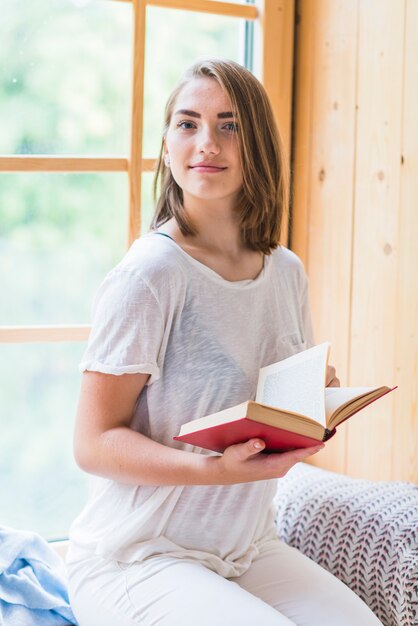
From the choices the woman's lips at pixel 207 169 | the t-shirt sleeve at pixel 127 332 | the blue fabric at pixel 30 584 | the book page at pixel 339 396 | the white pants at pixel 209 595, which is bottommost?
the blue fabric at pixel 30 584

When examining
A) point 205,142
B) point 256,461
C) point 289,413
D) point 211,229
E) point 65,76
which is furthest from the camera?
point 65,76

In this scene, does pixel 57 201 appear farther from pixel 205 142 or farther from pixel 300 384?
pixel 300 384

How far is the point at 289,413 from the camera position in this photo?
102cm

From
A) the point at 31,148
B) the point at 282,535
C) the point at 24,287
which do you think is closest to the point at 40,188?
the point at 31,148

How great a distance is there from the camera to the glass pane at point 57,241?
1.82m

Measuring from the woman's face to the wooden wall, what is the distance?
50 cm

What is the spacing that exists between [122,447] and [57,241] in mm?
746

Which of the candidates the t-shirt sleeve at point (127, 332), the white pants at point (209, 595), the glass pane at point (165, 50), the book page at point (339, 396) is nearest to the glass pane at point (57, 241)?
the glass pane at point (165, 50)

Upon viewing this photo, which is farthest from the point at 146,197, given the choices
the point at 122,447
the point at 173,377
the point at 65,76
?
the point at 122,447

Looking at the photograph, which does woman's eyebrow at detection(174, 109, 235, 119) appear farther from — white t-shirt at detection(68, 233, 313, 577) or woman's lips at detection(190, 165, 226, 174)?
white t-shirt at detection(68, 233, 313, 577)

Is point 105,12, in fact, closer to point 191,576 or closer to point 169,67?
point 169,67

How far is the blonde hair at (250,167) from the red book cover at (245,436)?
498 millimetres

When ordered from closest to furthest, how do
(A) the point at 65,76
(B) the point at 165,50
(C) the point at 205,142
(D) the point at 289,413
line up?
(D) the point at 289,413
(C) the point at 205,142
(A) the point at 65,76
(B) the point at 165,50

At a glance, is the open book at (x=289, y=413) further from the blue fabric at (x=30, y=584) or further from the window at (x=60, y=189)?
the window at (x=60, y=189)
